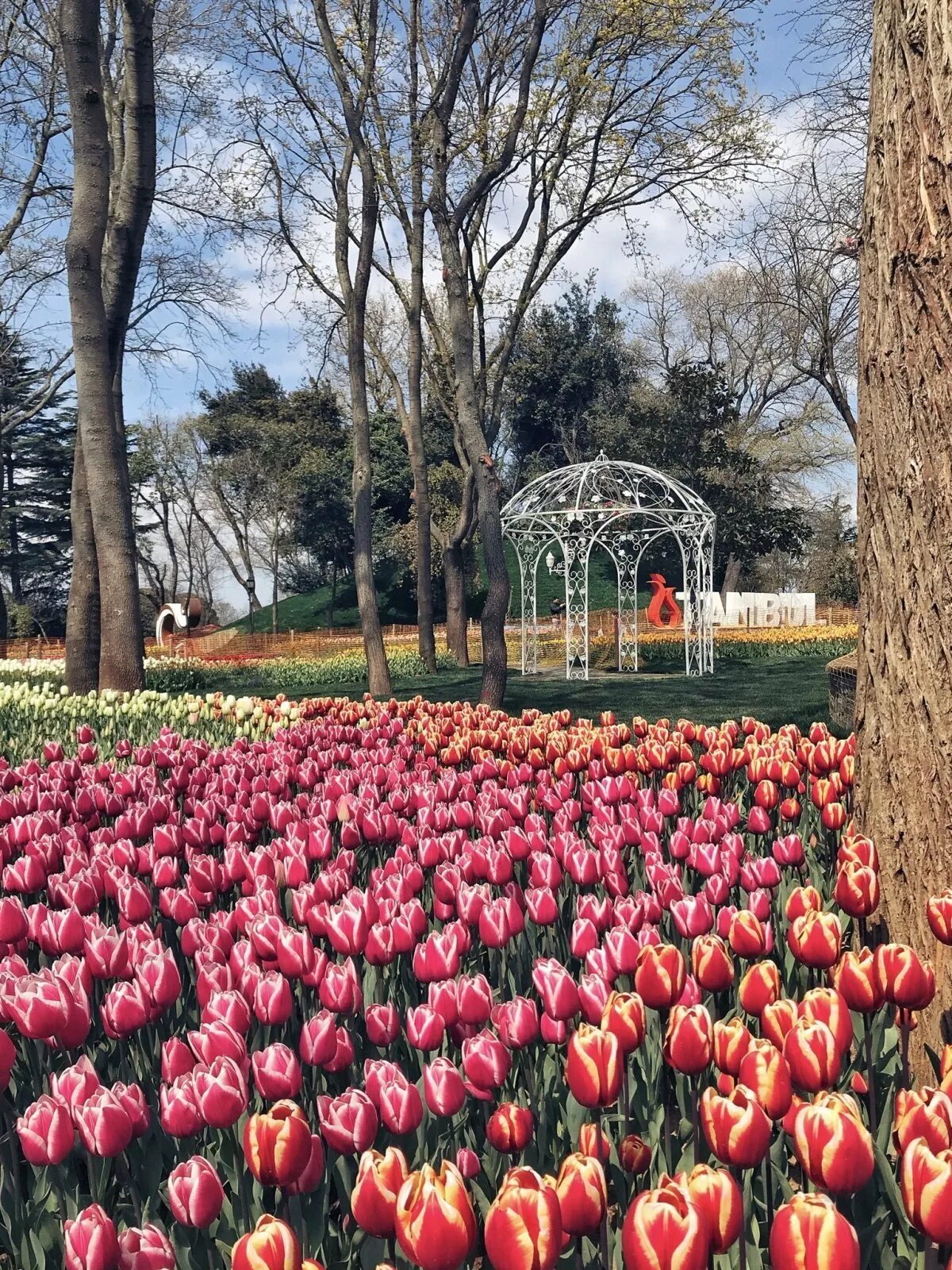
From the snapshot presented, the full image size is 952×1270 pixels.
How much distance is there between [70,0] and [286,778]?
27.8 ft

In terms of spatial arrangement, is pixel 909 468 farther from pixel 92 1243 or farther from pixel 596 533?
pixel 596 533

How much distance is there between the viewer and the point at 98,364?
33.4 feet

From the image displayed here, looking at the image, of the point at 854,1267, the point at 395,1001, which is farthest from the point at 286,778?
the point at 854,1267

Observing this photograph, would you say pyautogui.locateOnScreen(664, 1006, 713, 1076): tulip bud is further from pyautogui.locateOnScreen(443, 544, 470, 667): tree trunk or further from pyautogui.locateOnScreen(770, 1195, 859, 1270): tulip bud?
pyautogui.locateOnScreen(443, 544, 470, 667): tree trunk

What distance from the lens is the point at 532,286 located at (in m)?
16.2

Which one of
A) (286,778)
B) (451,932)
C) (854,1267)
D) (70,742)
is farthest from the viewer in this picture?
(70,742)

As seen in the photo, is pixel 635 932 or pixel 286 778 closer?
pixel 635 932

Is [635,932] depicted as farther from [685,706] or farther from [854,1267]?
[685,706]

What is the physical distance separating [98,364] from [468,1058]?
9.75 meters

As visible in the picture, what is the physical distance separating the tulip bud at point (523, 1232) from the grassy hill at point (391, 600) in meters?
38.5

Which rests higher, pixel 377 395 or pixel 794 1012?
pixel 377 395

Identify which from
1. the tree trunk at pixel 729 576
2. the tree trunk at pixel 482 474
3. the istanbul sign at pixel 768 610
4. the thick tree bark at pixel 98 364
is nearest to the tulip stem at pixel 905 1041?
the tree trunk at pixel 482 474

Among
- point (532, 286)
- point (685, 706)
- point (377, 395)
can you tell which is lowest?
point (685, 706)

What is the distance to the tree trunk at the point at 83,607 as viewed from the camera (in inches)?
483
